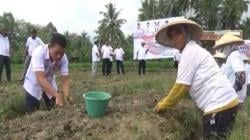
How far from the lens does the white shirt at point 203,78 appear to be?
14.2 feet

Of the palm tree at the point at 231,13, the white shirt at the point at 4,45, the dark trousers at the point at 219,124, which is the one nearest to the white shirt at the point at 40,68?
the dark trousers at the point at 219,124

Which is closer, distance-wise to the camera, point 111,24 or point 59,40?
point 59,40

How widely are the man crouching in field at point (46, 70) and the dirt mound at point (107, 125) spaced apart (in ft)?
0.91

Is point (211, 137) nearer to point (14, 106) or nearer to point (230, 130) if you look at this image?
point (230, 130)

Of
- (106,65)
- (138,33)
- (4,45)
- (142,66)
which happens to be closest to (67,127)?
(4,45)

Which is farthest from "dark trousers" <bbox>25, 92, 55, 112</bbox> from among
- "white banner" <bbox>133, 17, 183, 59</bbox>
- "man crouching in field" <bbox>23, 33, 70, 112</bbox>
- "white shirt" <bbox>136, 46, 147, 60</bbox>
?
"white banner" <bbox>133, 17, 183, 59</bbox>

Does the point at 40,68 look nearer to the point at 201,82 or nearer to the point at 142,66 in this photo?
the point at 201,82

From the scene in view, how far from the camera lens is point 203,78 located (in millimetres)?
4379

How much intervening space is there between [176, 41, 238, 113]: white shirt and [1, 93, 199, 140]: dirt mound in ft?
3.42

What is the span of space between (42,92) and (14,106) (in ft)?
5.05

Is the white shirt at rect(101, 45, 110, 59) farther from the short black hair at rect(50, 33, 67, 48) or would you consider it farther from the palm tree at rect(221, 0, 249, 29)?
the palm tree at rect(221, 0, 249, 29)

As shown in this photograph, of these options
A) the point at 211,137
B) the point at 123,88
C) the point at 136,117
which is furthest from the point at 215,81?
the point at 123,88

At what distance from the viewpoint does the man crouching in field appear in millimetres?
5724

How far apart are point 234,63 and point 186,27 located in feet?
6.03
